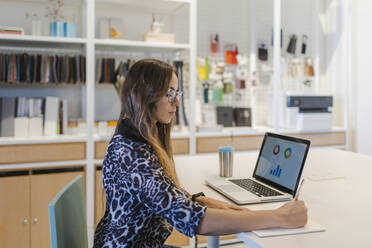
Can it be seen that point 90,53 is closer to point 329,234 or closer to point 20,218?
point 20,218

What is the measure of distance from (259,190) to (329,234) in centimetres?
46

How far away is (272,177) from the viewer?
5.28 ft

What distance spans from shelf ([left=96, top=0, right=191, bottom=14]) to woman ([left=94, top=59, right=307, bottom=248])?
2125 millimetres

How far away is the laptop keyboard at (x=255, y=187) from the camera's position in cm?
149

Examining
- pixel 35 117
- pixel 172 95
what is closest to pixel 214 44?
pixel 35 117

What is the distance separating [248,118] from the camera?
13.5 ft

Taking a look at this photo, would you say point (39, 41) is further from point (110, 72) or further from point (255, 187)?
point (255, 187)

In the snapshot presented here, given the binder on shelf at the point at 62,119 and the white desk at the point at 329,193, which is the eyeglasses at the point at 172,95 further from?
the binder on shelf at the point at 62,119

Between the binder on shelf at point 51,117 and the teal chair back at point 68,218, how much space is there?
1.62 metres

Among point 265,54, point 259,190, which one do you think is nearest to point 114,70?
point 265,54

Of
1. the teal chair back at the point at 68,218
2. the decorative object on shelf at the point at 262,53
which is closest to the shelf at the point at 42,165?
the teal chair back at the point at 68,218

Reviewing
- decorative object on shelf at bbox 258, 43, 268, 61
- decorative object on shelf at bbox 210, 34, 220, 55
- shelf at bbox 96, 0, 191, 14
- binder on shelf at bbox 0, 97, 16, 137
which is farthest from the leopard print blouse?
decorative object on shelf at bbox 258, 43, 268, 61

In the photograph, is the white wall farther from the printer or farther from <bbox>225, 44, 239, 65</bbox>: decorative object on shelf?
<bbox>225, 44, 239, 65</bbox>: decorative object on shelf

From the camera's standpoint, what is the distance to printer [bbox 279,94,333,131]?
3732 millimetres
